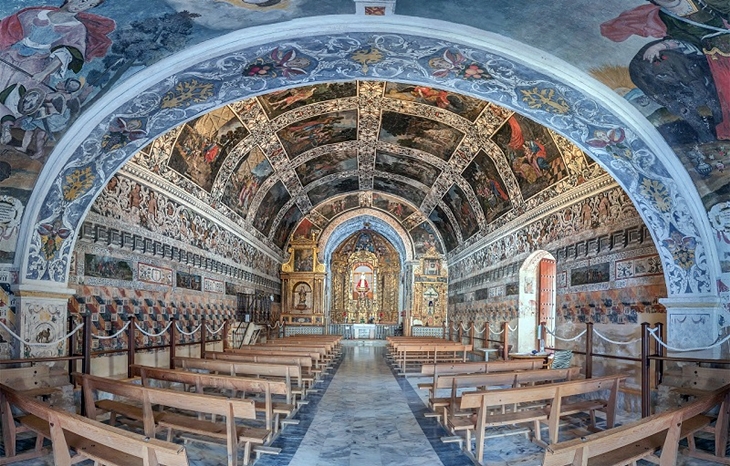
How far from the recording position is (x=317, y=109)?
Result: 18.2 m

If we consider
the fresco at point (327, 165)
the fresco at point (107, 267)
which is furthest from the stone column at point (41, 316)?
the fresco at point (327, 165)

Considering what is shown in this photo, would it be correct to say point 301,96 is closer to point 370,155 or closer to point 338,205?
point 370,155

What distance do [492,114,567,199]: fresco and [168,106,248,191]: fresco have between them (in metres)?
8.20

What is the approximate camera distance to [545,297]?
62.3 feet

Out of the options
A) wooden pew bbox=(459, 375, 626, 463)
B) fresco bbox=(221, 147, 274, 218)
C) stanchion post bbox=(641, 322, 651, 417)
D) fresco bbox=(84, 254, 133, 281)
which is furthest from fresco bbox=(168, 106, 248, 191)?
stanchion post bbox=(641, 322, 651, 417)

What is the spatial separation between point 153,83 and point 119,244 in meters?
5.40

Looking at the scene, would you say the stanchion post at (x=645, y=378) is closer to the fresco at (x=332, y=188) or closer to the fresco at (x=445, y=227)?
the fresco at (x=445, y=227)

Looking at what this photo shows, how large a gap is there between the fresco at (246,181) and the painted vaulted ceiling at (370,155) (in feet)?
0.18

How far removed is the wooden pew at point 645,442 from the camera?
13.7 ft

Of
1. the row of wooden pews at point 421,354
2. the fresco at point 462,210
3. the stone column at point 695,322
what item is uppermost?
the fresco at point 462,210

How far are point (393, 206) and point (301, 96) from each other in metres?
15.2

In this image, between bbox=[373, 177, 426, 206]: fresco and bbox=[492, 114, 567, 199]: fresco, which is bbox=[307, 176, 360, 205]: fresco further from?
bbox=[492, 114, 567, 199]: fresco

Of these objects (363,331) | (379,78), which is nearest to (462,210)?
(363,331)

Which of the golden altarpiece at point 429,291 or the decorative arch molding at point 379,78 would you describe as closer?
the decorative arch molding at point 379,78
